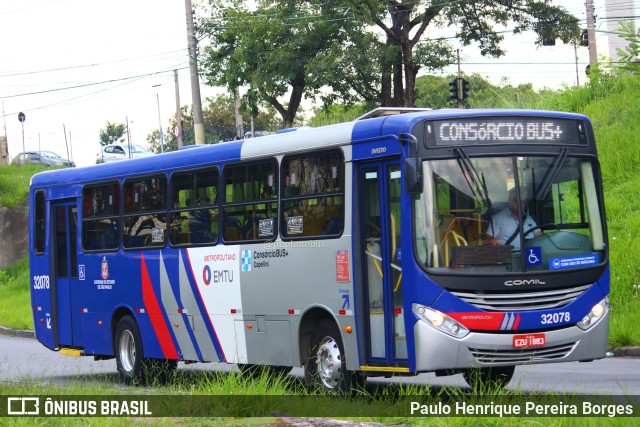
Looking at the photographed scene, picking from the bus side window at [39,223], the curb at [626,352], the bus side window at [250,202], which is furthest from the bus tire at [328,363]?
the bus side window at [39,223]

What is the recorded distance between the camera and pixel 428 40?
43.9 meters

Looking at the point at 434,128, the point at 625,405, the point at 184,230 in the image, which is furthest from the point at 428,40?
the point at 625,405

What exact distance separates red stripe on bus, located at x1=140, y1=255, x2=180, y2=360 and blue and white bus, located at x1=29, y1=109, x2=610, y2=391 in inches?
1.5

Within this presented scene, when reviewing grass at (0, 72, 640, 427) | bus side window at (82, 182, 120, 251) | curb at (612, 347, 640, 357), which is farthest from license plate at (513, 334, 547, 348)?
bus side window at (82, 182, 120, 251)

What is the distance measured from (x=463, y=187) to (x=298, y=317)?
303 centimetres

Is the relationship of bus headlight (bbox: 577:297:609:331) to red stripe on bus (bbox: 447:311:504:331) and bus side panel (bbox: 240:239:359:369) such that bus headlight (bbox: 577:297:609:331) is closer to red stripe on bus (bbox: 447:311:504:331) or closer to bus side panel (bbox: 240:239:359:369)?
red stripe on bus (bbox: 447:311:504:331)

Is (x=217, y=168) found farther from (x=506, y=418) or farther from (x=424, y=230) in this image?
(x=506, y=418)

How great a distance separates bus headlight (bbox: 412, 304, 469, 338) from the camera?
11273 mm

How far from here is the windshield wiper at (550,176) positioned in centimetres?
1182

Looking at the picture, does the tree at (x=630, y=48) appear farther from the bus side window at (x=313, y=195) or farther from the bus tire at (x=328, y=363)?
the bus tire at (x=328, y=363)

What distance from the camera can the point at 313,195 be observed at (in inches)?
529

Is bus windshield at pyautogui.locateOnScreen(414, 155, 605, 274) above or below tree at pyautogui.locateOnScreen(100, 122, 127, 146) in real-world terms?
below

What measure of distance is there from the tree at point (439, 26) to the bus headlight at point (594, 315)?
3125cm

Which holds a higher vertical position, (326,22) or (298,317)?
(326,22)
